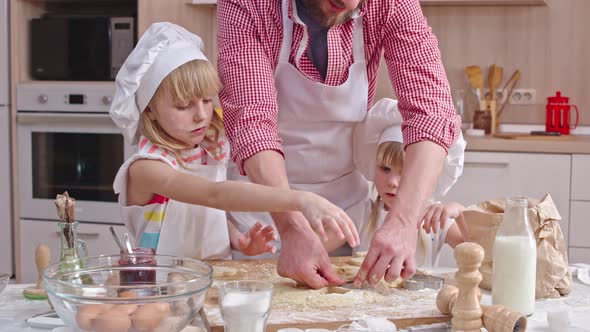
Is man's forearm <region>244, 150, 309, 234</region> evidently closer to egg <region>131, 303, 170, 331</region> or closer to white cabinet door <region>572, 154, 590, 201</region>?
egg <region>131, 303, 170, 331</region>

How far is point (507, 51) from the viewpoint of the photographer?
3355mm

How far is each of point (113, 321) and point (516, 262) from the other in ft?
2.00

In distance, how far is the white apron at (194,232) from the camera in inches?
66.4

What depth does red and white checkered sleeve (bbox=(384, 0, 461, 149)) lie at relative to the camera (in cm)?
161

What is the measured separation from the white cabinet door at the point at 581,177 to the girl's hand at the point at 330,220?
1.83m

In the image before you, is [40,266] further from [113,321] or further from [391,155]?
[391,155]

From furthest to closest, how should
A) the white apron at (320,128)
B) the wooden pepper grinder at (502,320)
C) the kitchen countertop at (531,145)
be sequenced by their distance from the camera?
the kitchen countertop at (531,145) → the white apron at (320,128) → the wooden pepper grinder at (502,320)

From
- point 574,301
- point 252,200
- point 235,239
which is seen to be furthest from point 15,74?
point 574,301

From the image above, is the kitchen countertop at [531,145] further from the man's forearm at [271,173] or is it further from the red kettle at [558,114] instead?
the man's forearm at [271,173]

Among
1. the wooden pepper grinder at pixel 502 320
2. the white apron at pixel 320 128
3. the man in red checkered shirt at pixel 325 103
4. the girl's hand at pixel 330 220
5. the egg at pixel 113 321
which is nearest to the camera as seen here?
the egg at pixel 113 321

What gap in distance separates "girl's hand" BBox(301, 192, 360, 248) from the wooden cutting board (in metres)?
0.11

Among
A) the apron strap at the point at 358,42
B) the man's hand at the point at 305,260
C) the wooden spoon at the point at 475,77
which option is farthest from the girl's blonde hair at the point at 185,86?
the wooden spoon at the point at 475,77

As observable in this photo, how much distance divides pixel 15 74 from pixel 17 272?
0.81m

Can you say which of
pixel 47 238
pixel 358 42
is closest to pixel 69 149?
pixel 47 238
